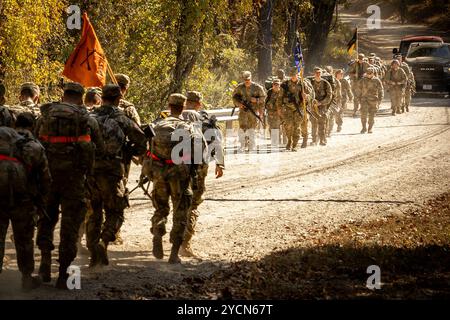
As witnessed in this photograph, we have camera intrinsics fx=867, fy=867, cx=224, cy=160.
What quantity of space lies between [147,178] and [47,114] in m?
2.16

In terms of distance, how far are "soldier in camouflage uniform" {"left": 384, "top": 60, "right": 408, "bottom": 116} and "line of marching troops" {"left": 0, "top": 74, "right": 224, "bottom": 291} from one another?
20289 millimetres

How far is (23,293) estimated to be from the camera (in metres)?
8.97

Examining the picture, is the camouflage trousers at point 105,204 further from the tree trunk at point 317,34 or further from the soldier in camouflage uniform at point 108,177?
the tree trunk at point 317,34

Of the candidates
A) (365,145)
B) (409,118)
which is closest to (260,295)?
(365,145)

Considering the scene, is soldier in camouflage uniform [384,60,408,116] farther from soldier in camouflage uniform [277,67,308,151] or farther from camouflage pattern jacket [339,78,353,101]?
soldier in camouflage uniform [277,67,308,151]

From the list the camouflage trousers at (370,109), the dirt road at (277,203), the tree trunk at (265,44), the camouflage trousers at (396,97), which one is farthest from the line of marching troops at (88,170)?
the tree trunk at (265,44)

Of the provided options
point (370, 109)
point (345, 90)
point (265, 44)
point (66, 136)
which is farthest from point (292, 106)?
point (66, 136)

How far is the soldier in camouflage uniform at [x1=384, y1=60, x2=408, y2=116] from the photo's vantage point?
30.9 meters

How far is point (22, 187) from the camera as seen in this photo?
8.99 m

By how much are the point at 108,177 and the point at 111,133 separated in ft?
1.70

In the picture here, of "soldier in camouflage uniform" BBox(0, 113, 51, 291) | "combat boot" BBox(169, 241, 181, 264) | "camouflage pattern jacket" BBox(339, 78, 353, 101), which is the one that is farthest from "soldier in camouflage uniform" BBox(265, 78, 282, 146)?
"soldier in camouflage uniform" BBox(0, 113, 51, 291)

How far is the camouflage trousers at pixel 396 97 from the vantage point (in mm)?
31094

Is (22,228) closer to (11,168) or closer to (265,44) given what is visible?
(11,168)
